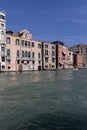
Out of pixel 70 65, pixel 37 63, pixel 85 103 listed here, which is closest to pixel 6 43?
pixel 37 63

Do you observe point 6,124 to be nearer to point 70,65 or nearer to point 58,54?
point 58,54

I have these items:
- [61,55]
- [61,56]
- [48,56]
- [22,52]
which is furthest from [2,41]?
[61,56]

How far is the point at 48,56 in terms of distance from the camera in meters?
86.9

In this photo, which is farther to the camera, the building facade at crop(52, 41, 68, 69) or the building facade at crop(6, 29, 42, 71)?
the building facade at crop(52, 41, 68, 69)

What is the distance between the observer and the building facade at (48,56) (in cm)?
8562

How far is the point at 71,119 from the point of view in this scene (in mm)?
9320

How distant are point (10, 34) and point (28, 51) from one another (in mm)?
9765

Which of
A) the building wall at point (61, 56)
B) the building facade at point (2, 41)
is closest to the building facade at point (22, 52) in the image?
the building facade at point (2, 41)

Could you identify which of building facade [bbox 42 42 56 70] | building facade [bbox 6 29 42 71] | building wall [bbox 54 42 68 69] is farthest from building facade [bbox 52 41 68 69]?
building facade [bbox 6 29 42 71]

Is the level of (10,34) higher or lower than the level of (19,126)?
higher

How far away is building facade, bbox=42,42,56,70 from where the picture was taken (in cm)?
8562

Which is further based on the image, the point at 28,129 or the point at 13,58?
the point at 13,58

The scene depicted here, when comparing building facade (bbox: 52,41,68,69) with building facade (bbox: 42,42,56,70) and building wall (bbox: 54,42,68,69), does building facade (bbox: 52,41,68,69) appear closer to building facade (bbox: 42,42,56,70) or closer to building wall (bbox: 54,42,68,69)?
building wall (bbox: 54,42,68,69)

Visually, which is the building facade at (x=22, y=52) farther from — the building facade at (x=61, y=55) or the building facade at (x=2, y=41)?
the building facade at (x=61, y=55)
